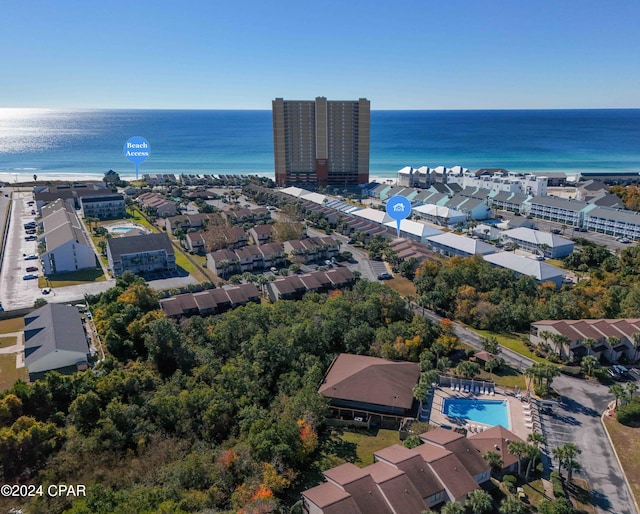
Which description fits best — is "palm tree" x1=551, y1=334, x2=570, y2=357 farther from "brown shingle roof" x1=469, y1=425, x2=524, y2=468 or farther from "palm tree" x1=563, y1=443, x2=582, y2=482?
"palm tree" x1=563, y1=443, x2=582, y2=482

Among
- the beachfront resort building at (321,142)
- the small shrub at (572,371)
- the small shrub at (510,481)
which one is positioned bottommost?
the small shrub at (510,481)

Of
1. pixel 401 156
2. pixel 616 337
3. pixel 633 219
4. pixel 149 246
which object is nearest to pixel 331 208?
pixel 149 246

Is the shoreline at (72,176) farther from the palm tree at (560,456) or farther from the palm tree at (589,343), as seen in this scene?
the palm tree at (560,456)

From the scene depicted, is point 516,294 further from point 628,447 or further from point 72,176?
point 72,176

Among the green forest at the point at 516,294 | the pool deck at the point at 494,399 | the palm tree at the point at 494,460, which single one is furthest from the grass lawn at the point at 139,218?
the palm tree at the point at 494,460

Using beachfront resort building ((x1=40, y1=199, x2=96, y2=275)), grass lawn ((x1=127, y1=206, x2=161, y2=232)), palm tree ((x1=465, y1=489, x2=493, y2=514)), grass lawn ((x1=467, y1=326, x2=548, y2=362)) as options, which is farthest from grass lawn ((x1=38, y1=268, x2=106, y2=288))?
palm tree ((x1=465, y1=489, x2=493, y2=514))

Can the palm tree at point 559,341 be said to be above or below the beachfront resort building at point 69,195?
below
